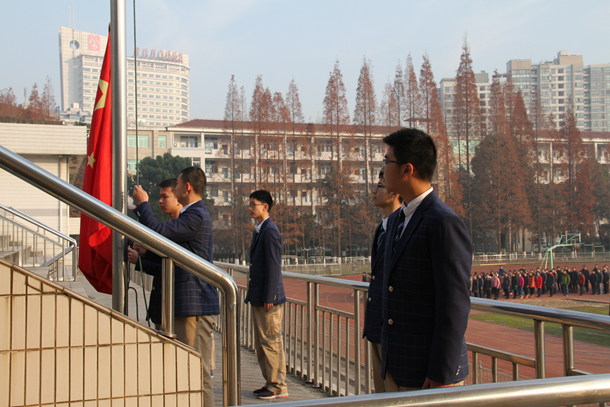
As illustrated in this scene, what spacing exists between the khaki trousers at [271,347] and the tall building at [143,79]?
157m

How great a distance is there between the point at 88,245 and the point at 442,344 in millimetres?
2245

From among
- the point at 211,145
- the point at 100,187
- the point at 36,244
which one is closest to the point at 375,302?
the point at 100,187

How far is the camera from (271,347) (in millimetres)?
4246

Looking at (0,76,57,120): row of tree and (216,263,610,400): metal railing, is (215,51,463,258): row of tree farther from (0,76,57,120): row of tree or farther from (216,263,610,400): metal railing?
(216,263,610,400): metal railing

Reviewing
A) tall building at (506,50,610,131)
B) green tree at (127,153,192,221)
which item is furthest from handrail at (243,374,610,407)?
tall building at (506,50,610,131)

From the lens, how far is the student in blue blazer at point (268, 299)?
4191 mm

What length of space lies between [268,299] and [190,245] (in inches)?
42.9

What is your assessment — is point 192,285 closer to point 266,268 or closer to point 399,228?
point 266,268

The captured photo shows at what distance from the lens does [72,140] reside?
17.0 metres

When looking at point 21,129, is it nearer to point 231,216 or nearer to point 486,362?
point 486,362

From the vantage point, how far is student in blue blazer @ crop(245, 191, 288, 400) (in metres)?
4.19

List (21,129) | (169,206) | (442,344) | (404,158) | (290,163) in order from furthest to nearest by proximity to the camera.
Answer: (290,163) → (21,129) → (169,206) → (404,158) → (442,344)

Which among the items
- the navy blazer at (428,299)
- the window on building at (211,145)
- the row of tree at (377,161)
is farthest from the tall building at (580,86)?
the navy blazer at (428,299)

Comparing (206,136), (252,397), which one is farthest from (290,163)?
(252,397)
